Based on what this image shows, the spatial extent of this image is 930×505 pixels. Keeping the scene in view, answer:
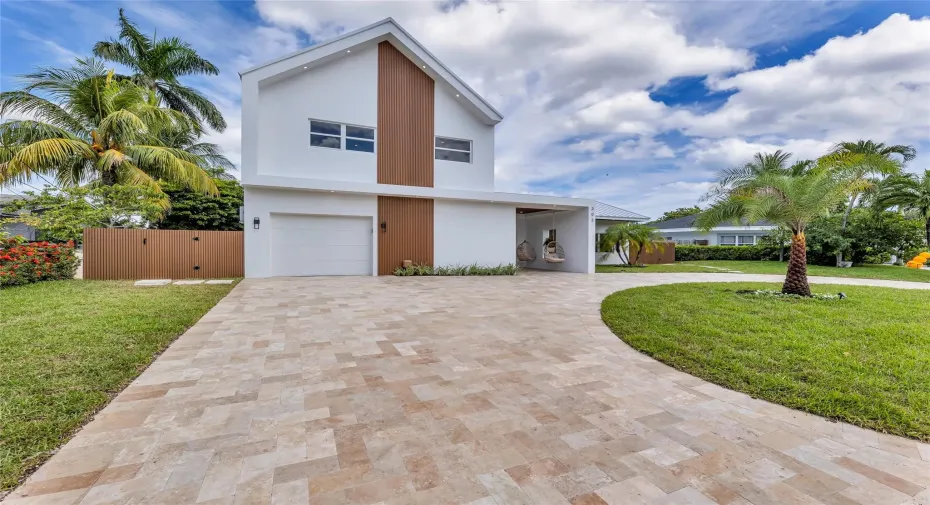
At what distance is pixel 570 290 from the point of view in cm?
939

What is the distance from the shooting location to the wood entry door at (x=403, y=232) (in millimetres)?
12359

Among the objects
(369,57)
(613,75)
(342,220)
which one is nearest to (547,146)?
(613,75)

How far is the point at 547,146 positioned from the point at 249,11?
1406 cm

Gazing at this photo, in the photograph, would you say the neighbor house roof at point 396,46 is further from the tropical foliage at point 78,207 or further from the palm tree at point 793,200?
the palm tree at point 793,200

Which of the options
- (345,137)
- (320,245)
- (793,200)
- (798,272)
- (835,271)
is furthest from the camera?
(835,271)

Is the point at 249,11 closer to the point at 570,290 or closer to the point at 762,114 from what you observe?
the point at 570,290

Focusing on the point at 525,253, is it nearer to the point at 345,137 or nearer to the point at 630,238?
the point at 630,238

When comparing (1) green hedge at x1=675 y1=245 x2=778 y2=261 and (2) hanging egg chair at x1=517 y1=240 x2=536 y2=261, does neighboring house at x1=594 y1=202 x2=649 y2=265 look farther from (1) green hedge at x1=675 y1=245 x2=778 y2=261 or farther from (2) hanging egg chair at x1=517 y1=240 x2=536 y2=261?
(1) green hedge at x1=675 y1=245 x2=778 y2=261

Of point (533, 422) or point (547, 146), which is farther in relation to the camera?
point (547, 146)

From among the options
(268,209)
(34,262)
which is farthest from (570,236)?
(34,262)

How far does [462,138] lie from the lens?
45.6ft

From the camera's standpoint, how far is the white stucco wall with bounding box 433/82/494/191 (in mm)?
13578

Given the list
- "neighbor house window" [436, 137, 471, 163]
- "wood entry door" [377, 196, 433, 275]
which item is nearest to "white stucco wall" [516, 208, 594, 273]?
"neighbor house window" [436, 137, 471, 163]

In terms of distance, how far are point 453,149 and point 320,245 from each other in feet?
18.9
